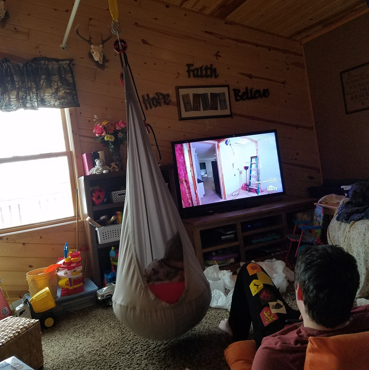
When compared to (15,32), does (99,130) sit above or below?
below

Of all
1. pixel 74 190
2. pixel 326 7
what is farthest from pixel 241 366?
pixel 326 7

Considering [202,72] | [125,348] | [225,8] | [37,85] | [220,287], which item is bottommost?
[125,348]

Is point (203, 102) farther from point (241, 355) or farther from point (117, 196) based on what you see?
point (241, 355)

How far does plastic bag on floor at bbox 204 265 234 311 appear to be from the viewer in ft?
7.88

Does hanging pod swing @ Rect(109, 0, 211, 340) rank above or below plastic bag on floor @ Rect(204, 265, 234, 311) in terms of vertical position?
above

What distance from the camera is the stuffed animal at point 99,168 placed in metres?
2.95

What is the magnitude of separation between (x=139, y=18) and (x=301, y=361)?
3384mm

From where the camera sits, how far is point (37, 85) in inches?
115

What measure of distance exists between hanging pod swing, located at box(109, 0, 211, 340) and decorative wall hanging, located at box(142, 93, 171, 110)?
4.72 feet

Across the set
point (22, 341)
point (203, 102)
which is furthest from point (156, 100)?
point (22, 341)

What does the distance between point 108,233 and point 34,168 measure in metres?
0.95

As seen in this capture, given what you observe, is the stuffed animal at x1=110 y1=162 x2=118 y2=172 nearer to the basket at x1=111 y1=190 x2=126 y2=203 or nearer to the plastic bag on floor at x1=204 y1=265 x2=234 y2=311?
the basket at x1=111 y1=190 x2=126 y2=203

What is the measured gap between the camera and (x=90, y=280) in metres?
3.03

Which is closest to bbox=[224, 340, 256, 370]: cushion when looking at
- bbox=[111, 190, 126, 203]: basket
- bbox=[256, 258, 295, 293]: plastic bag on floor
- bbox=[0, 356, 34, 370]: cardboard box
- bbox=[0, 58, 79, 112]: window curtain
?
bbox=[0, 356, 34, 370]: cardboard box
